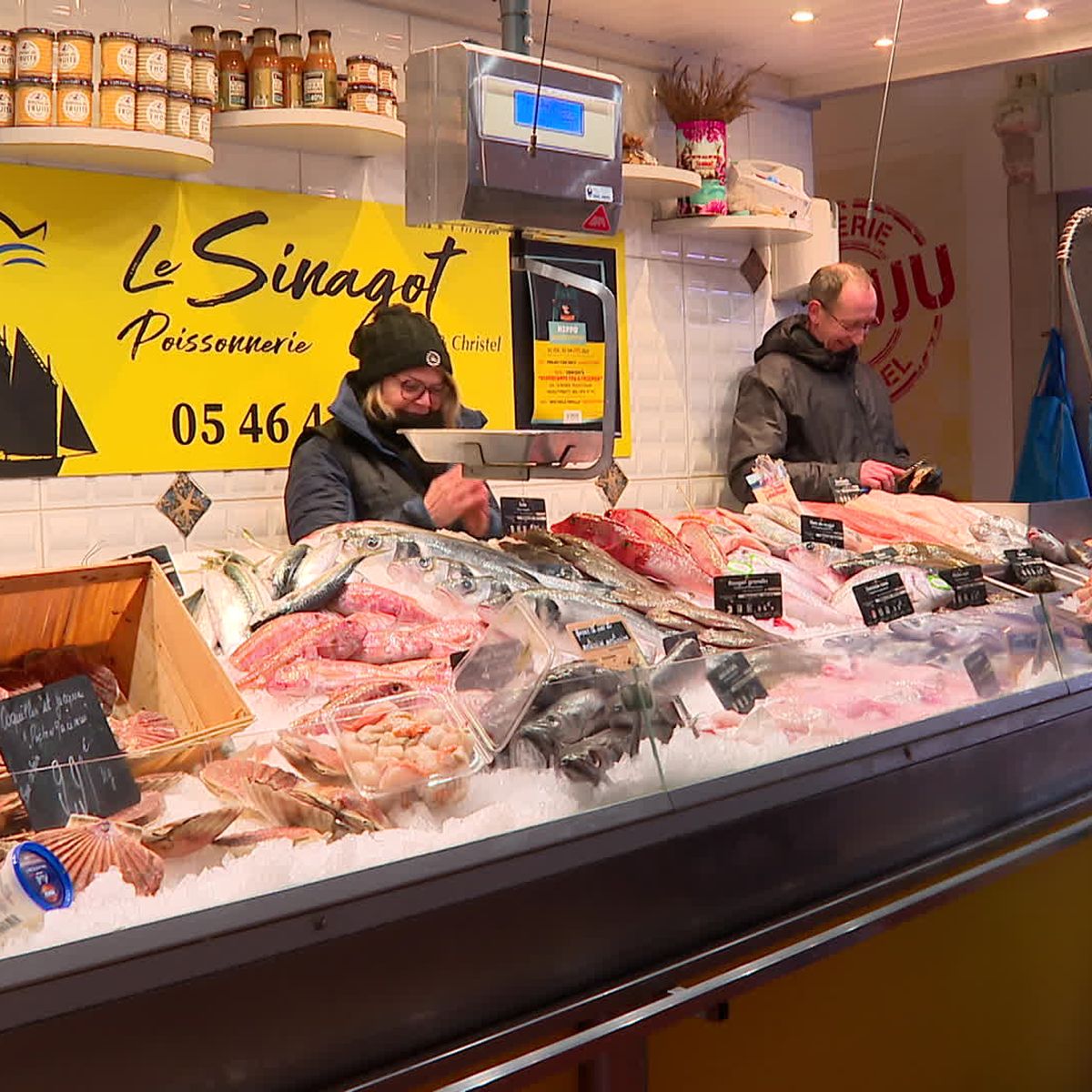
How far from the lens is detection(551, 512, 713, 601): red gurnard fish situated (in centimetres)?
334

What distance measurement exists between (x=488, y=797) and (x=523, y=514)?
1804mm

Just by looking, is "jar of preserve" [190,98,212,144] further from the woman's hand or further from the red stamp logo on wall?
the red stamp logo on wall

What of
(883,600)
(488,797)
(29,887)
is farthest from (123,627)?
(883,600)

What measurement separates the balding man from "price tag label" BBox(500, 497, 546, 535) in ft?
7.64

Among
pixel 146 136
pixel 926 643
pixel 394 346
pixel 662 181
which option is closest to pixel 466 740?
pixel 926 643

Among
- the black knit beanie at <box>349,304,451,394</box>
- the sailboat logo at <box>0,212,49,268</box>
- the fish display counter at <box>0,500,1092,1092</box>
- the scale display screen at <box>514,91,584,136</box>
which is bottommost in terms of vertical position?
the fish display counter at <box>0,500,1092,1092</box>

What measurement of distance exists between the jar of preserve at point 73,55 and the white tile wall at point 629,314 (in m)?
0.24

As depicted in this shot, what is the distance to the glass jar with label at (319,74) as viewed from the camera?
4.57m

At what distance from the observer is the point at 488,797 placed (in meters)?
1.98

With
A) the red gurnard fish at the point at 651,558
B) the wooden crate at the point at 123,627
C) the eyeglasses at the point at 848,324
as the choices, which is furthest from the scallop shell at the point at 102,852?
the eyeglasses at the point at 848,324

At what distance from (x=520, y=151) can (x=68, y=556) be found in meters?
2.08

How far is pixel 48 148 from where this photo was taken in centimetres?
407

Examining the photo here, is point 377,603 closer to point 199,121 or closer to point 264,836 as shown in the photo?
point 264,836

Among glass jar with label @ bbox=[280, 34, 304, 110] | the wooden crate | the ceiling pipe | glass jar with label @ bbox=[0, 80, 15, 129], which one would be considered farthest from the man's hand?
the wooden crate
